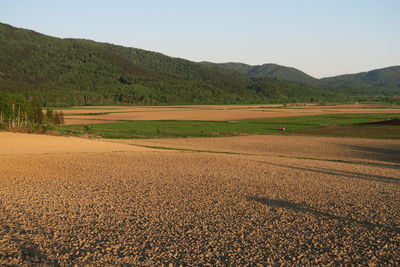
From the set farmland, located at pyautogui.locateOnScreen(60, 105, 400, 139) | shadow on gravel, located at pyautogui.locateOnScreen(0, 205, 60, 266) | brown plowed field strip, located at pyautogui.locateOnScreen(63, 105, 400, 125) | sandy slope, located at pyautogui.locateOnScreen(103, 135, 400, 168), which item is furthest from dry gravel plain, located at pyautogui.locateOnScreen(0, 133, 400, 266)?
brown plowed field strip, located at pyautogui.locateOnScreen(63, 105, 400, 125)

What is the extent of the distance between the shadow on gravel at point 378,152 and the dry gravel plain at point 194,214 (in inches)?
345

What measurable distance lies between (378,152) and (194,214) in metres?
31.9

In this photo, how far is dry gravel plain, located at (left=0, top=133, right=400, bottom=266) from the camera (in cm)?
1034

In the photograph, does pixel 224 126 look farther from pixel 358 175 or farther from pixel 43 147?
pixel 358 175

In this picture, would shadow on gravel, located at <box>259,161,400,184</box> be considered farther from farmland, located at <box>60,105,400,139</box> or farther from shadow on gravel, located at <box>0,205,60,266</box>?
farmland, located at <box>60,105,400,139</box>

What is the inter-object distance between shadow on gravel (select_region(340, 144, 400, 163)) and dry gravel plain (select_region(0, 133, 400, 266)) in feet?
28.7

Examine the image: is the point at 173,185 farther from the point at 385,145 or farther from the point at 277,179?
the point at 385,145

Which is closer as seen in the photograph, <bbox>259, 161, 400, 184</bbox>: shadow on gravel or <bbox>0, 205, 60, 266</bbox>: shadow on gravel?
<bbox>0, 205, 60, 266</bbox>: shadow on gravel

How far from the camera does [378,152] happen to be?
129 ft

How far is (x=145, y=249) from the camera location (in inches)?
420

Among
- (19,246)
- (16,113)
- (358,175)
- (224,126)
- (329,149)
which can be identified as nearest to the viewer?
(19,246)

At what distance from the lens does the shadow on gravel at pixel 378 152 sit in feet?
115

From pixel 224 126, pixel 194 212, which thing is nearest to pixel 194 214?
pixel 194 212

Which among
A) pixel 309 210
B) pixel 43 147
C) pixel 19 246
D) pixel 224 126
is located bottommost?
pixel 309 210
